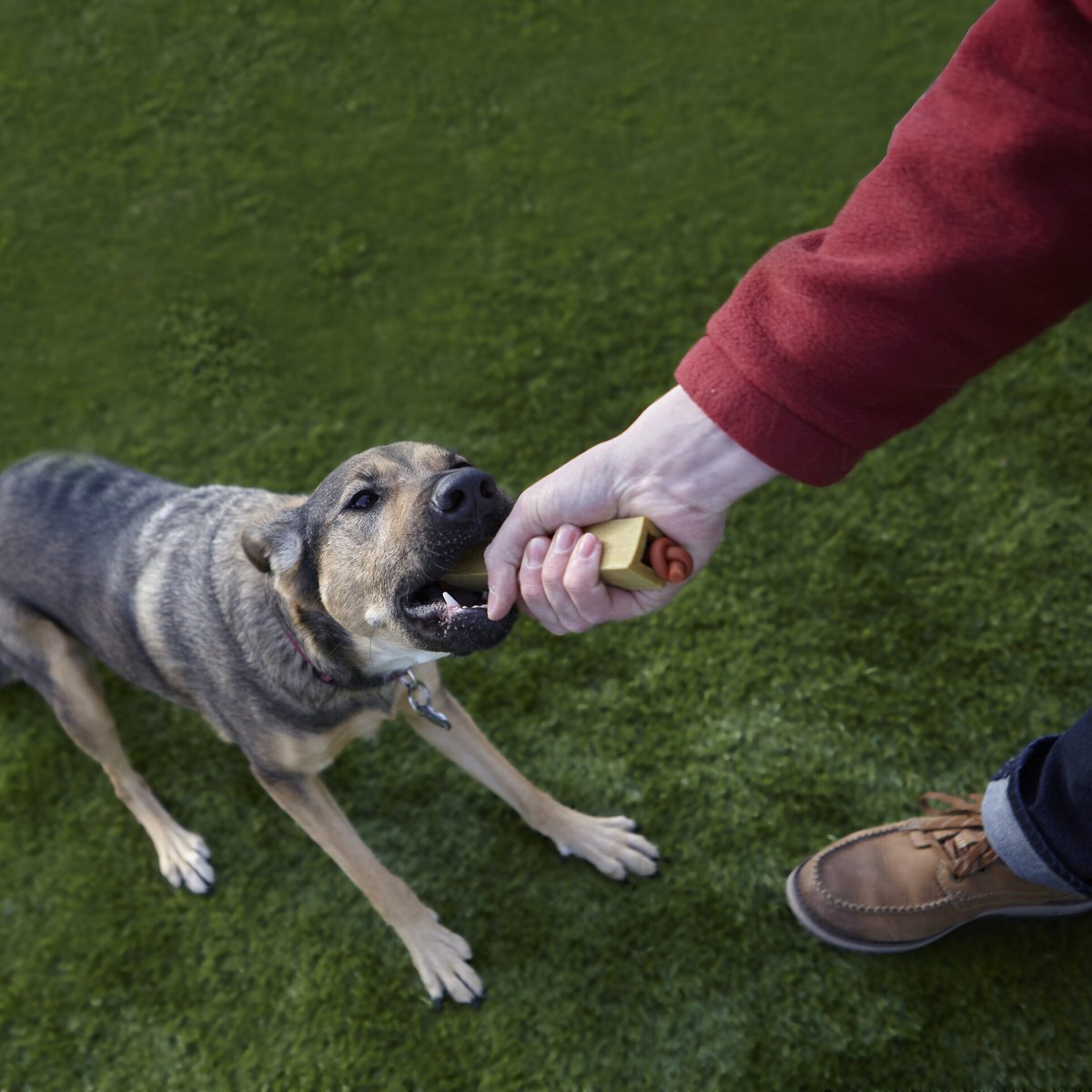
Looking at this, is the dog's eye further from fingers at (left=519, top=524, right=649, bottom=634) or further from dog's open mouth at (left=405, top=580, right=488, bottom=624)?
fingers at (left=519, top=524, right=649, bottom=634)

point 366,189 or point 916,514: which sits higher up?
point 366,189

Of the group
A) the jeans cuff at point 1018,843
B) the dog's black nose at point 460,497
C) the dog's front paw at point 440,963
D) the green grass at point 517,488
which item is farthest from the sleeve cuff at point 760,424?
the dog's front paw at point 440,963

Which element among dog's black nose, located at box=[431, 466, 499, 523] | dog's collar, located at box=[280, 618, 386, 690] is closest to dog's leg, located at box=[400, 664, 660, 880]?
dog's collar, located at box=[280, 618, 386, 690]

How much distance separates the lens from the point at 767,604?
11.3ft

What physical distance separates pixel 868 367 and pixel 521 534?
0.80 metres

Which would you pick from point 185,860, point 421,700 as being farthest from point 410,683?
point 185,860

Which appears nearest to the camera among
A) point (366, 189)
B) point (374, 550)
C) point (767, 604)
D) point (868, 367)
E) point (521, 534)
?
point (868, 367)

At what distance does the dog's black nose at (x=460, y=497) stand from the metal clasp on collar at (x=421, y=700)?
678 millimetres

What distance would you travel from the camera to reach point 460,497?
2170 mm

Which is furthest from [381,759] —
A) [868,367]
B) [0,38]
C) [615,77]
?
[0,38]

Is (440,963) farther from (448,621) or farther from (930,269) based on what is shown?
(930,269)

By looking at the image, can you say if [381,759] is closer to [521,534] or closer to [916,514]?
[521,534]

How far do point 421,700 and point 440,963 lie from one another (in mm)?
888

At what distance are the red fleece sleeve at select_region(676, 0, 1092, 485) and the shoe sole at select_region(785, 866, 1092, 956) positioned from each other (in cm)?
162
